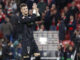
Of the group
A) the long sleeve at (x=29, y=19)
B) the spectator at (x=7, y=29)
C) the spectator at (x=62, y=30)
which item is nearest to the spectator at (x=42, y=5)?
the spectator at (x=62, y=30)

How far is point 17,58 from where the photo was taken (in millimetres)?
14531

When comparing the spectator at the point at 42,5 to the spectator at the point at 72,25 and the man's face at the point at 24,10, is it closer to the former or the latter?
the spectator at the point at 72,25

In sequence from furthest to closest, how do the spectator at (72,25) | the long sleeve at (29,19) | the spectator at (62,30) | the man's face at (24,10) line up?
the spectator at (72,25), the spectator at (62,30), the long sleeve at (29,19), the man's face at (24,10)

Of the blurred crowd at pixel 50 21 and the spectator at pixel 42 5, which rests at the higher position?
the spectator at pixel 42 5

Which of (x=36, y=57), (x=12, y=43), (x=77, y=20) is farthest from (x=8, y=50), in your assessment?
(x=77, y=20)

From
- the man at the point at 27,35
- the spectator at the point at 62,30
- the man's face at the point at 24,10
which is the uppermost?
the man's face at the point at 24,10

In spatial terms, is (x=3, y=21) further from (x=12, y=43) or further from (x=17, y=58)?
(x=17, y=58)

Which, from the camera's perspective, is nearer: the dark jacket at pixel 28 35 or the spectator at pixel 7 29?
the dark jacket at pixel 28 35

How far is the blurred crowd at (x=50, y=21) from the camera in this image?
15.6 m

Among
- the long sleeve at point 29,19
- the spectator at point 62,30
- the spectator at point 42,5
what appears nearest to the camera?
the long sleeve at point 29,19

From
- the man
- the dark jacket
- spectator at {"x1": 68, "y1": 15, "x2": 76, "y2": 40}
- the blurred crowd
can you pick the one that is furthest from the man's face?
spectator at {"x1": 68, "y1": 15, "x2": 76, "y2": 40}

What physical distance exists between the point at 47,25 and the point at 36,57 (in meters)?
5.76

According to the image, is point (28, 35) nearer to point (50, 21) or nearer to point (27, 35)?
point (27, 35)

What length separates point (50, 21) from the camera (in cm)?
1691
